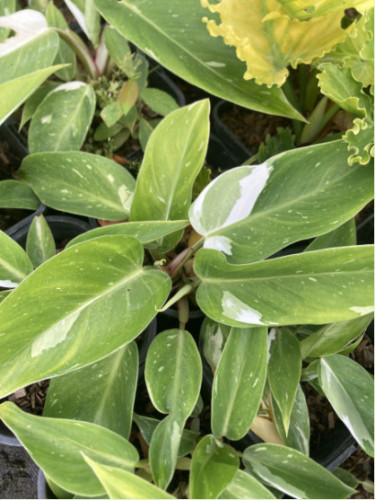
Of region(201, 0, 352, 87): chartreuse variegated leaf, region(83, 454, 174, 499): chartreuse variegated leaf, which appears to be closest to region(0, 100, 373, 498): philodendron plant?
region(83, 454, 174, 499): chartreuse variegated leaf

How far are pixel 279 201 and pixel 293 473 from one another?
340 mm

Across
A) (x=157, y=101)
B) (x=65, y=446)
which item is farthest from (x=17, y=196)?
(x=65, y=446)

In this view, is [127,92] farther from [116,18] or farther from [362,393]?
[362,393]

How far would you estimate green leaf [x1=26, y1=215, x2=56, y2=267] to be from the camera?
Answer: 0.77 metres

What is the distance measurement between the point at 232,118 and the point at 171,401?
2.27ft

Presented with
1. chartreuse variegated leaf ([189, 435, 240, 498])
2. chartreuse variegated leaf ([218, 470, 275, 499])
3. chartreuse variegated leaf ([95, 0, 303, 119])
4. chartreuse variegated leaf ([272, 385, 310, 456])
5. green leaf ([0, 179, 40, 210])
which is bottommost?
chartreuse variegated leaf ([272, 385, 310, 456])

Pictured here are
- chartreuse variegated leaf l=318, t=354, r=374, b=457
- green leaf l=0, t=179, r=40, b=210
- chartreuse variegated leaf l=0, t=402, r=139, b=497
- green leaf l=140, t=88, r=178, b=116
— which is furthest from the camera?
green leaf l=140, t=88, r=178, b=116

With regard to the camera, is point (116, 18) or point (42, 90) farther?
point (42, 90)

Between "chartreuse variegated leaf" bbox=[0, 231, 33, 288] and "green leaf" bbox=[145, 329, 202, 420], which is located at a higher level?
"chartreuse variegated leaf" bbox=[0, 231, 33, 288]

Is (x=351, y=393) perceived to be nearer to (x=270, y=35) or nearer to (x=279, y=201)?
(x=279, y=201)

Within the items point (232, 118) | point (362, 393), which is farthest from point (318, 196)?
point (232, 118)

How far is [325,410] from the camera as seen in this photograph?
881mm

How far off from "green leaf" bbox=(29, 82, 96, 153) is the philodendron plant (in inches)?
3.7

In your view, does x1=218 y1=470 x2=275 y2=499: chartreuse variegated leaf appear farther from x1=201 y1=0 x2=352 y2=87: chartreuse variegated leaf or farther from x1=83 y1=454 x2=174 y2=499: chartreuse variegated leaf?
x1=201 y1=0 x2=352 y2=87: chartreuse variegated leaf
